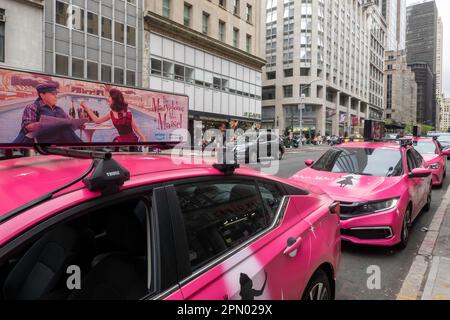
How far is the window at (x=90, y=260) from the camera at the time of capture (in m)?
1.70

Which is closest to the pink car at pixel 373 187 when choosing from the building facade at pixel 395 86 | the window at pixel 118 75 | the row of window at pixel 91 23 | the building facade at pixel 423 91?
the row of window at pixel 91 23

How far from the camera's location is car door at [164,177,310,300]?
1.93m

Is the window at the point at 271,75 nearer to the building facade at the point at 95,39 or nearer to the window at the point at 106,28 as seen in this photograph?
the building facade at the point at 95,39

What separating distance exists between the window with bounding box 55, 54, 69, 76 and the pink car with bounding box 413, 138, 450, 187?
64.4ft

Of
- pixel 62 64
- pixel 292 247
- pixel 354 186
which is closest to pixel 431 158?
pixel 354 186

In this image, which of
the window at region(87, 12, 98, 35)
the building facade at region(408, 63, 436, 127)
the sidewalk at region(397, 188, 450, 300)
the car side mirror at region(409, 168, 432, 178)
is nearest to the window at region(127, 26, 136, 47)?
the window at region(87, 12, 98, 35)

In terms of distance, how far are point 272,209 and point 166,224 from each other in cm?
107

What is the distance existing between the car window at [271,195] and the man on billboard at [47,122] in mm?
5363

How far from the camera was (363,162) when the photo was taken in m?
6.12

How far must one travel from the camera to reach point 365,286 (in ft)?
13.0

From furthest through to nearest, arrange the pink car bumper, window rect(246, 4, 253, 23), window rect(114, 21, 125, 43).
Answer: window rect(246, 4, 253, 23) < window rect(114, 21, 125, 43) < the pink car bumper

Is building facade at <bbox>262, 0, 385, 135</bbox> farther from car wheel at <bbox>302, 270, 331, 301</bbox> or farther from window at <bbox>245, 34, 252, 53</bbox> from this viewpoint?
car wheel at <bbox>302, 270, 331, 301</bbox>

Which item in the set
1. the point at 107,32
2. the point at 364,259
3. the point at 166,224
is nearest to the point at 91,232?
the point at 166,224

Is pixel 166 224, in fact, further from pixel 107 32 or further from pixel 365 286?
pixel 107 32
